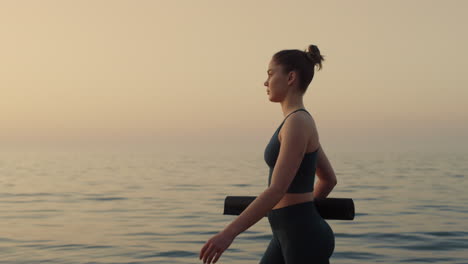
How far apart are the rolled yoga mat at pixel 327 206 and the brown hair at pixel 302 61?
611 millimetres

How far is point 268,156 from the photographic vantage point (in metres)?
3.34

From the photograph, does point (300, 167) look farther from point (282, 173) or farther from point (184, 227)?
point (184, 227)

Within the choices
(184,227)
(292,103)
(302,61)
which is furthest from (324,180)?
(184,227)

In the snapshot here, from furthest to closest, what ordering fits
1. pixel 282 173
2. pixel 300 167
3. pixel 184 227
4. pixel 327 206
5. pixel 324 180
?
1. pixel 184 227
2. pixel 324 180
3. pixel 327 206
4. pixel 300 167
5. pixel 282 173

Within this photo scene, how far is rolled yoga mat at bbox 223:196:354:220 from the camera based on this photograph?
11.7 feet

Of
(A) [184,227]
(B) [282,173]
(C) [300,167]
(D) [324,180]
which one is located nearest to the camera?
(B) [282,173]

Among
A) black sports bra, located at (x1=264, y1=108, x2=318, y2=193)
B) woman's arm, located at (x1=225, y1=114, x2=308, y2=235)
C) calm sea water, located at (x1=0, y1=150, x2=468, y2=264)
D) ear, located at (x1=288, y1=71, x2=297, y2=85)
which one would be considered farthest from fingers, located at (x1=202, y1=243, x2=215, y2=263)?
calm sea water, located at (x1=0, y1=150, x2=468, y2=264)

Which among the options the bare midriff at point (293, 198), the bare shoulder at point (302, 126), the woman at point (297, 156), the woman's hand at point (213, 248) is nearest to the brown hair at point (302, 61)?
the woman at point (297, 156)

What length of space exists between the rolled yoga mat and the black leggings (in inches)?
6.9

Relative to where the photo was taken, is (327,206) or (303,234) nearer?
(303,234)

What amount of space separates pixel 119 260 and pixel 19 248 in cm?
249

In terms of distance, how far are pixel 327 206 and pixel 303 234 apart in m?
0.30

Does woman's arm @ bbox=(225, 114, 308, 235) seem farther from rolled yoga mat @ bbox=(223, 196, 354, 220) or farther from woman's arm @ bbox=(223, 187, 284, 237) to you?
rolled yoga mat @ bbox=(223, 196, 354, 220)

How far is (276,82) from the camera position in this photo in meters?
3.37
